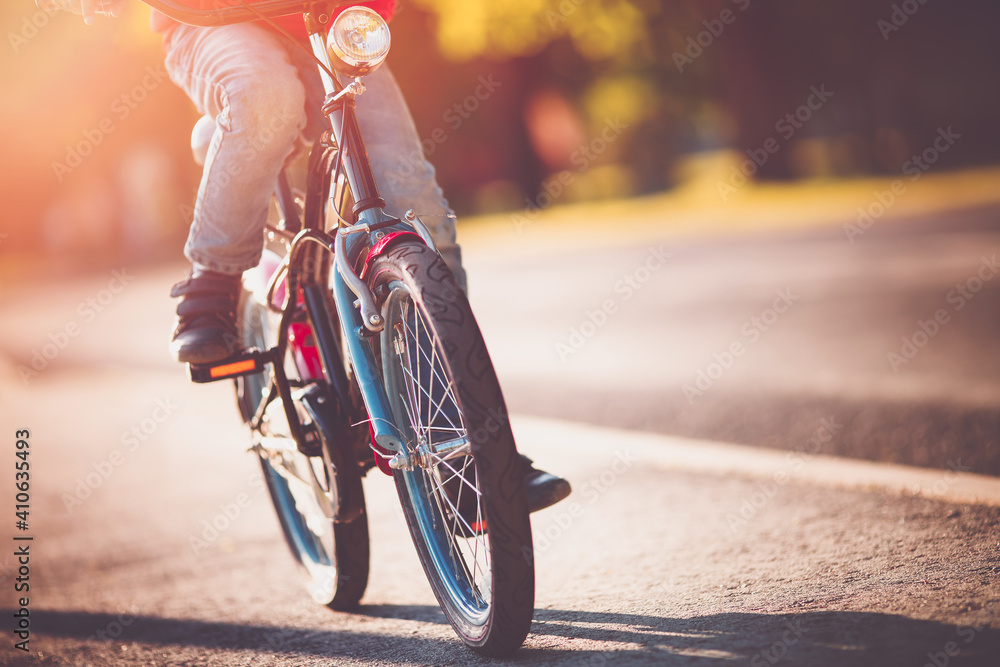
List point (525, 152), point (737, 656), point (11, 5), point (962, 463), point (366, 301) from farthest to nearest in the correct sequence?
1. point (525, 152)
2. point (11, 5)
3. point (962, 463)
4. point (366, 301)
5. point (737, 656)

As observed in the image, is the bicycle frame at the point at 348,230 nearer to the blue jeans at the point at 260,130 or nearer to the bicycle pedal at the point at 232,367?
the blue jeans at the point at 260,130

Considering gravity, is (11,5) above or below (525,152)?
above

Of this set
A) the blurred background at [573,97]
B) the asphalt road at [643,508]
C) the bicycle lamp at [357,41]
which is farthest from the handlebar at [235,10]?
the blurred background at [573,97]

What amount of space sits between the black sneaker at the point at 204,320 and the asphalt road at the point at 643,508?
2.98 feet

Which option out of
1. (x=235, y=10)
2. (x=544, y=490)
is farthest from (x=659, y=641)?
(x=235, y=10)

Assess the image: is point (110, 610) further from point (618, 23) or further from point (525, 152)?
point (525, 152)

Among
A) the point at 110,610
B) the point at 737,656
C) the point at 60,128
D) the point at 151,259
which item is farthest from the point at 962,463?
the point at 60,128

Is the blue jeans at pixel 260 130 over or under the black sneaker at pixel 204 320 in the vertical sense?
over

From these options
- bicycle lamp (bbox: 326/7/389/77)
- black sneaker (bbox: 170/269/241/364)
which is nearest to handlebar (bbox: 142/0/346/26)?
bicycle lamp (bbox: 326/7/389/77)

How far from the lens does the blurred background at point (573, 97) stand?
72.1 feet

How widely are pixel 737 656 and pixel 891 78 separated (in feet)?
101

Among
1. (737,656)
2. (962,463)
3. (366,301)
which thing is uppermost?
(366,301)

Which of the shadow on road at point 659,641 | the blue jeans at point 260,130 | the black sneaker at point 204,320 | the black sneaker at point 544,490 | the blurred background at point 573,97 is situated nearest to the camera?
the shadow on road at point 659,641

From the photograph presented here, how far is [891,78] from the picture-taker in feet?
98.1
